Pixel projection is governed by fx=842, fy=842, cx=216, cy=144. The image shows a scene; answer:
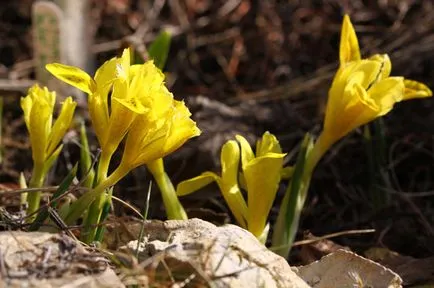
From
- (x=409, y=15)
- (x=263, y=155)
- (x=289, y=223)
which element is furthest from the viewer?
(x=409, y=15)

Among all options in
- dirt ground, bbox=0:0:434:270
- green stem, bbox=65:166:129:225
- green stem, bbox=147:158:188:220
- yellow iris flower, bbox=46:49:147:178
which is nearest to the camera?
yellow iris flower, bbox=46:49:147:178

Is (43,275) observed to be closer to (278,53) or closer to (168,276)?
(168,276)

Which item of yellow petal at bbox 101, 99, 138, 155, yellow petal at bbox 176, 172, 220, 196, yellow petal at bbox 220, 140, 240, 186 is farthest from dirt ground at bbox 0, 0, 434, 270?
yellow petal at bbox 101, 99, 138, 155

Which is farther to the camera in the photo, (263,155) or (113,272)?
(263,155)

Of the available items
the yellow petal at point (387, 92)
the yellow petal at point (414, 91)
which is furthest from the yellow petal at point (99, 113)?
the yellow petal at point (414, 91)

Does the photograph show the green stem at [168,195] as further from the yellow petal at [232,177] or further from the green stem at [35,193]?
the green stem at [35,193]

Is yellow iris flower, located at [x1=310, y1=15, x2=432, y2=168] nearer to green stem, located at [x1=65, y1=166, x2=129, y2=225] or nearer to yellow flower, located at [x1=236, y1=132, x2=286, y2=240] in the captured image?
yellow flower, located at [x1=236, y1=132, x2=286, y2=240]

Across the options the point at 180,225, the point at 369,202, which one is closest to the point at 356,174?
the point at 369,202
